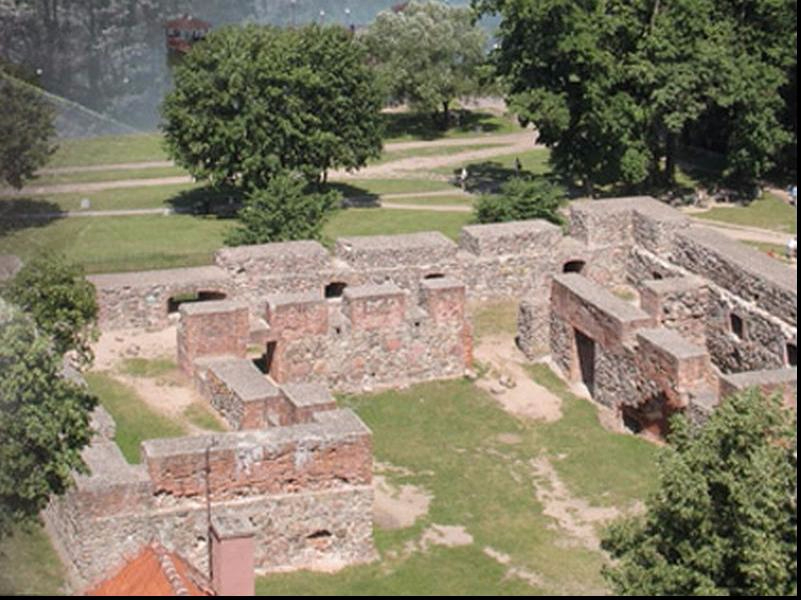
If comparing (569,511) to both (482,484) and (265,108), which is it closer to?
(482,484)

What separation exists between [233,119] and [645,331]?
59.8 ft

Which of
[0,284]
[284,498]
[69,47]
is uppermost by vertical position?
[69,47]

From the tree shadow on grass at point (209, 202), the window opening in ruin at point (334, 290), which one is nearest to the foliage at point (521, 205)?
the window opening in ruin at point (334, 290)

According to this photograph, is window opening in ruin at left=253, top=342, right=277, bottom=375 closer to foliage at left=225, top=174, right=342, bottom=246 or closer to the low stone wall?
foliage at left=225, top=174, right=342, bottom=246

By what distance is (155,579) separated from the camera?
18.9 metres

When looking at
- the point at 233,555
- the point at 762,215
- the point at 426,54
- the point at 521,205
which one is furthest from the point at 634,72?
the point at 233,555

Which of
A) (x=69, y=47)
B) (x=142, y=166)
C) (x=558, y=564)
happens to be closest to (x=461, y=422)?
(x=558, y=564)

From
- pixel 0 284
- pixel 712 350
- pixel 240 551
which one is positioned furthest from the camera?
A: pixel 712 350

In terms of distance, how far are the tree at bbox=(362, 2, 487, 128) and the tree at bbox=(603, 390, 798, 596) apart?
38.5 metres

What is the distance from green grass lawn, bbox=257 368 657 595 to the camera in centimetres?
2256

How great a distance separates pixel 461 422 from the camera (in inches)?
1136

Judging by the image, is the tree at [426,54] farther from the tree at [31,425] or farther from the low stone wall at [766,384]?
the tree at [31,425]

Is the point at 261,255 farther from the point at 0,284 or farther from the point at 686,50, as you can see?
the point at 686,50

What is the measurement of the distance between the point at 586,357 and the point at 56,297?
34.6 ft
